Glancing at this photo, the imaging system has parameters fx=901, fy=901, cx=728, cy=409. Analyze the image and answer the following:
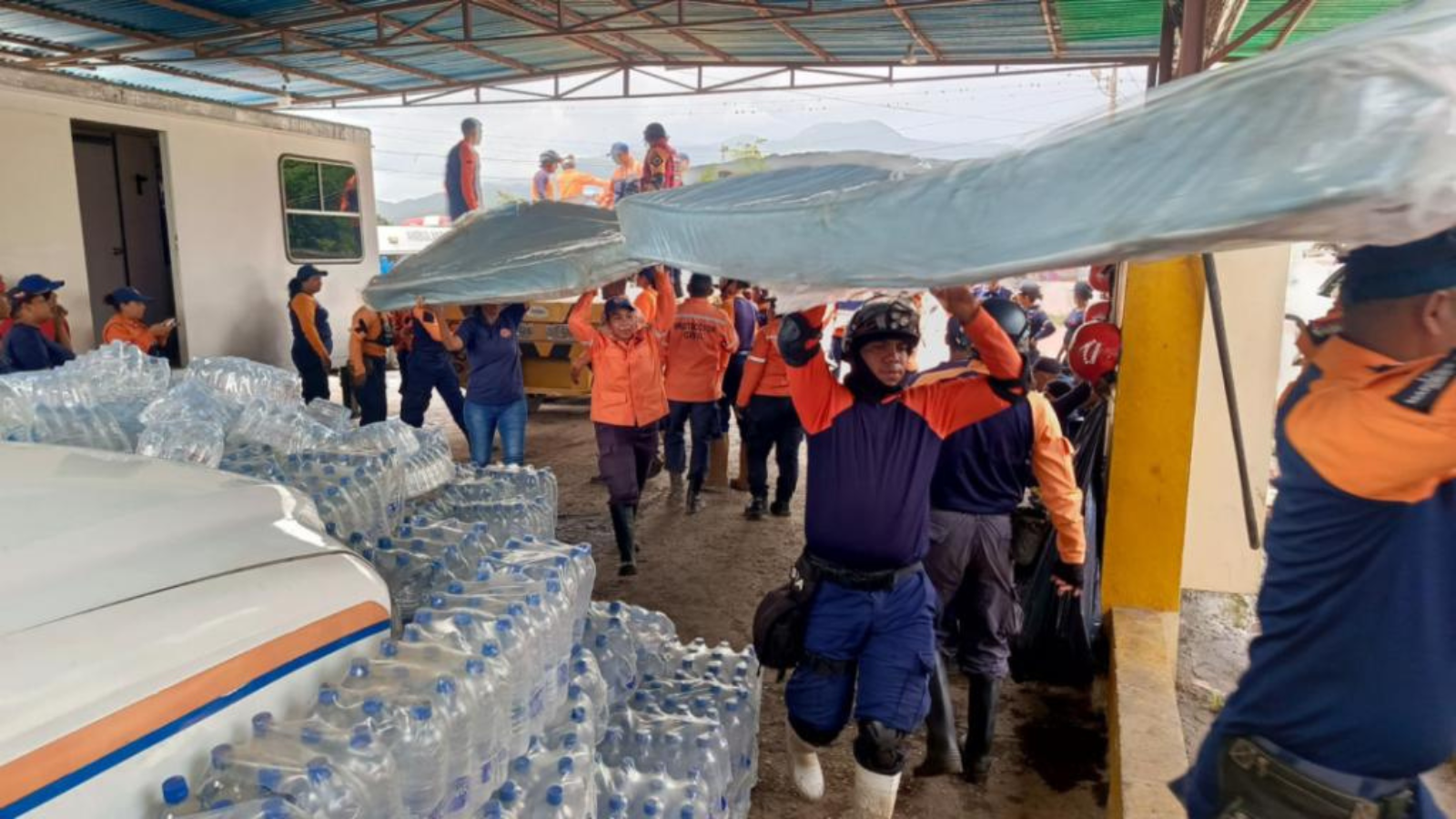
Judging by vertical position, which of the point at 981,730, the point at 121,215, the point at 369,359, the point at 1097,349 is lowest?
the point at 981,730

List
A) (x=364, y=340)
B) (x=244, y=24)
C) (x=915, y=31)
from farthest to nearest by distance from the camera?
(x=915, y=31)
(x=244, y=24)
(x=364, y=340)

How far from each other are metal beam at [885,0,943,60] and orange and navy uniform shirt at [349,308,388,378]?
18.5 feet

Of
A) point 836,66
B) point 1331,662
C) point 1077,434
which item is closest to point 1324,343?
point 1331,662

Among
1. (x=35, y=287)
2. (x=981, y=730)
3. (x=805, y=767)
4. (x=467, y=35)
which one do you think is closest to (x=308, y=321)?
(x=35, y=287)

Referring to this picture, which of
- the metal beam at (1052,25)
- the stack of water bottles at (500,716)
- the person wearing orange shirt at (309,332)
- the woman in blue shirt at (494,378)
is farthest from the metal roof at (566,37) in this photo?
the stack of water bottles at (500,716)

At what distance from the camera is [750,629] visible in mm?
5035

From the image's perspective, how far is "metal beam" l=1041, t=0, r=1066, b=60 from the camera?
8.48 metres

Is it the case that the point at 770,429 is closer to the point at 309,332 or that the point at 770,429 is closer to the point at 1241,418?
the point at 1241,418

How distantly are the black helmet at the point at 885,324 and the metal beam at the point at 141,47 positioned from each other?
318 inches

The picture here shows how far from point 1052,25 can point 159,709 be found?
981 centimetres

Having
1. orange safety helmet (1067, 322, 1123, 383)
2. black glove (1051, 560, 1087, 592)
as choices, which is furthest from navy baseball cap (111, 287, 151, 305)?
black glove (1051, 560, 1087, 592)

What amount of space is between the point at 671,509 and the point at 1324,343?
5999mm

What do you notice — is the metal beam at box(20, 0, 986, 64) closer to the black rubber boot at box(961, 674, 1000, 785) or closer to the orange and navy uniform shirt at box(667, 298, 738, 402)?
the orange and navy uniform shirt at box(667, 298, 738, 402)

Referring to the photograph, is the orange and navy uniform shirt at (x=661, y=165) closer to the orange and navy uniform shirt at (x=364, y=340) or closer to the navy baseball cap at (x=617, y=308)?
the orange and navy uniform shirt at (x=364, y=340)
